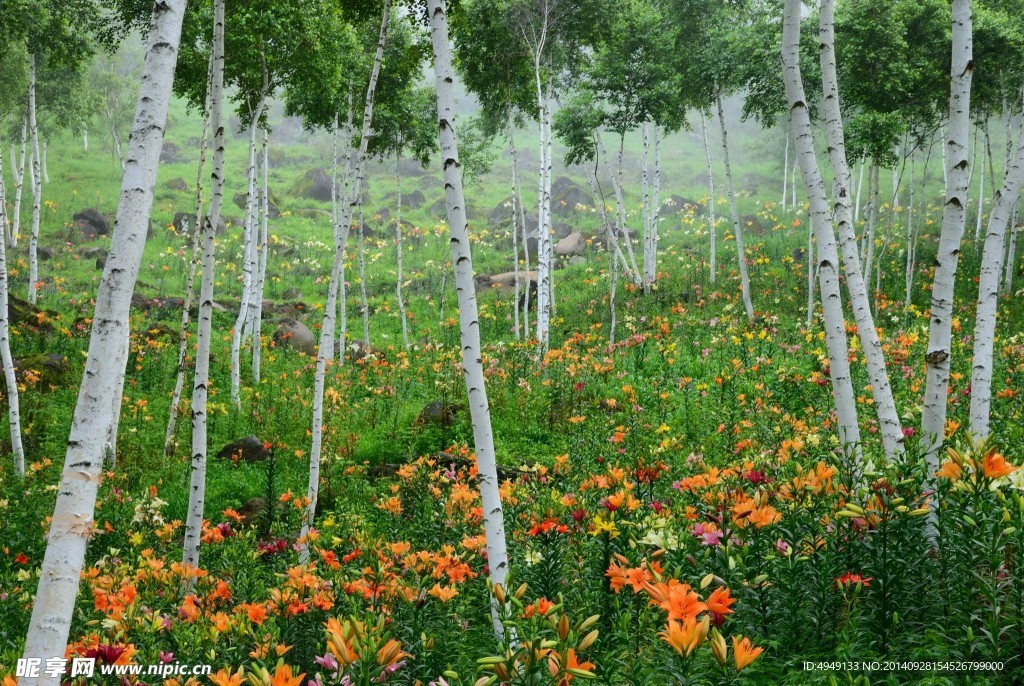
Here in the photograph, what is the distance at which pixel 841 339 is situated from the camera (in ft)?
13.1

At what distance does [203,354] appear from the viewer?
5.21 meters

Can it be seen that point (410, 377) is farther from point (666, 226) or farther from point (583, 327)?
point (666, 226)

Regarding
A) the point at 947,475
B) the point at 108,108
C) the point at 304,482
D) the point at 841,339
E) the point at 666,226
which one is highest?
the point at 108,108

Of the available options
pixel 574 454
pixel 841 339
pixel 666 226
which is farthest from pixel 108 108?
pixel 841 339

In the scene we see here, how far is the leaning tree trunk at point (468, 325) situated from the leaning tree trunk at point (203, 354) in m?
2.64

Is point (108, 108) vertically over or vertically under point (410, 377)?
over

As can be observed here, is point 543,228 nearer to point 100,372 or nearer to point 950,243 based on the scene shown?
point 950,243

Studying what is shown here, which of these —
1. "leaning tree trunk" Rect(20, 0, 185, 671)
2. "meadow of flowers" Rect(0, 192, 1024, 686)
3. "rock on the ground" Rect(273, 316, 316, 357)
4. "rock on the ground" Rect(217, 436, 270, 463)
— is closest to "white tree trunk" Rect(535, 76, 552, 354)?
"meadow of flowers" Rect(0, 192, 1024, 686)

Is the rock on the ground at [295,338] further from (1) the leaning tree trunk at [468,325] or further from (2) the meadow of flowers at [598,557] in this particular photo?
(1) the leaning tree trunk at [468,325]

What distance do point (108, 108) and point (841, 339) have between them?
40087mm

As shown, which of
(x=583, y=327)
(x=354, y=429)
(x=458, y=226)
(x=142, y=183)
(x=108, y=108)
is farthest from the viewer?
(x=108, y=108)

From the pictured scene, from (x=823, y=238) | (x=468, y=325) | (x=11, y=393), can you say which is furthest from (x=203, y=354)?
(x=823, y=238)

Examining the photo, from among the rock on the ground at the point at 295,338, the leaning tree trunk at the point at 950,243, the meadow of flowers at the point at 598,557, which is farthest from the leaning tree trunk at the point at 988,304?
the rock on the ground at the point at 295,338

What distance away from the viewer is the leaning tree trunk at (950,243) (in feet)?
10.8
